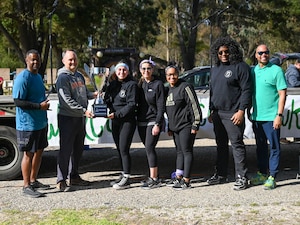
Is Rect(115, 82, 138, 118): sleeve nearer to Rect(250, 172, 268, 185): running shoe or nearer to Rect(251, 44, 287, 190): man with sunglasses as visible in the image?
Rect(251, 44, 287, 190): man with sunglasses

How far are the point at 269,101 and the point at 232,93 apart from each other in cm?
49

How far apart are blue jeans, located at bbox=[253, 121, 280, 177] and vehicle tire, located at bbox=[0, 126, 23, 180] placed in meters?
3.33

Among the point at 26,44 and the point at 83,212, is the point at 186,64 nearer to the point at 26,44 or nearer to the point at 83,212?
the point at 26,44

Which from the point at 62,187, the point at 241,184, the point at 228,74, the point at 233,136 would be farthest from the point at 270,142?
the point at 62,187

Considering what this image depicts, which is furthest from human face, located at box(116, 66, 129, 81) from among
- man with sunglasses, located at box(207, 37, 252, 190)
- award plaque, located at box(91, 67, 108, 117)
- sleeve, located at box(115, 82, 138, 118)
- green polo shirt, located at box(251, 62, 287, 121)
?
green polo shirt, located at box(251, 62, 287, 121)

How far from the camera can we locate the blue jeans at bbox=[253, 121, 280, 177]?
599 cm

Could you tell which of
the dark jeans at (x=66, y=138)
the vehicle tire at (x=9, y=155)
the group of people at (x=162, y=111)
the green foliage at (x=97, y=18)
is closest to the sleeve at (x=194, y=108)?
the group of people at (x=162, y=111)

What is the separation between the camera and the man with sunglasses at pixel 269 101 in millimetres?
5801

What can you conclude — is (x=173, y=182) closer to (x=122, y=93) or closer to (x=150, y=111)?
(x=150, y=111)

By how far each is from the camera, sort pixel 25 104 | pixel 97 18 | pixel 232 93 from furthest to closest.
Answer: pixel 97 18 → pixel 232 93 → pixel 25 104

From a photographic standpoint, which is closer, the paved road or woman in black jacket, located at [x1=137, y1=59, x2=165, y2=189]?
the paved road

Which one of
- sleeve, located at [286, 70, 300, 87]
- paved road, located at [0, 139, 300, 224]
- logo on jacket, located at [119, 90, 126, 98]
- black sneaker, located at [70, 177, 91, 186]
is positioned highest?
sleeve, located at [286, 70, 300, 87]

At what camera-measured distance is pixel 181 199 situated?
556 centimetres

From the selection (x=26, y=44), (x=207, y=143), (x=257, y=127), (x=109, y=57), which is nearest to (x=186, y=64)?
(x=109, y=57)
